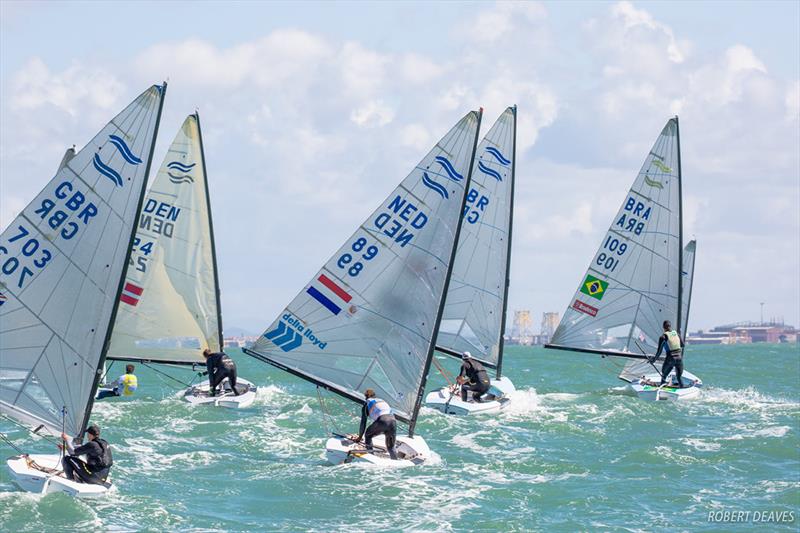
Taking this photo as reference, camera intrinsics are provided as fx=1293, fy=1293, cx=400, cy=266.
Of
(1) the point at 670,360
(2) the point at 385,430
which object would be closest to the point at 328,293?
(2) the point at 385,430

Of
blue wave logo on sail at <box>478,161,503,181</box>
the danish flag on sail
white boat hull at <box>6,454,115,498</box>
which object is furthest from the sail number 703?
blue wave logo on sail at <box>478,161,503,181</box>

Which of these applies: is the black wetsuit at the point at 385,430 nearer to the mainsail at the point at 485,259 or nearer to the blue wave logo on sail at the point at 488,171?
the mainsail at the point at 485,259

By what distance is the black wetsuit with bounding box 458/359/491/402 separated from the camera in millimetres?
35781

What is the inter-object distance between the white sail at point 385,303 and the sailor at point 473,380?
315 inches

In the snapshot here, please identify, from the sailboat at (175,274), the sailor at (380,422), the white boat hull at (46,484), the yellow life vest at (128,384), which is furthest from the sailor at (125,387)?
the white boat hull at (46,484)

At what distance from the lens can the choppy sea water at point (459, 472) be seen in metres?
23.2

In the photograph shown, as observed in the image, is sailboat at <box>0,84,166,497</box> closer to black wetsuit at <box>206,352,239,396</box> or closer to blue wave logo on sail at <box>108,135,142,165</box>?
blue wave logo on sail at <box>108,135,142,165</box>

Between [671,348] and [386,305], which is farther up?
[386,305]

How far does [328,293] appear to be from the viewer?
2828cm

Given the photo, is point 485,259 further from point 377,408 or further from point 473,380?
point 377,408

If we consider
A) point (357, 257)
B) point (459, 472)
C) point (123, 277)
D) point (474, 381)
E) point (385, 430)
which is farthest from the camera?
point (474, 381)

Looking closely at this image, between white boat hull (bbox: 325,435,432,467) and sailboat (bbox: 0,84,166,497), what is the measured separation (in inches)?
212

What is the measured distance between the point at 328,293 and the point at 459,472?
4799 millimetres

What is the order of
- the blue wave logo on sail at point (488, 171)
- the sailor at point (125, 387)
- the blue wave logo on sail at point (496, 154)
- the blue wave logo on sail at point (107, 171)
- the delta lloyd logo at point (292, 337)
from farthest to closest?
the blue wave logo on sail at point (496, 154) < the blue wave logo on sail at point (488, 171) < the sailor at point (125, 387) < the delta lloyd logo at point (292, 337) < the blue wave logo on sail at point (107, 171)
